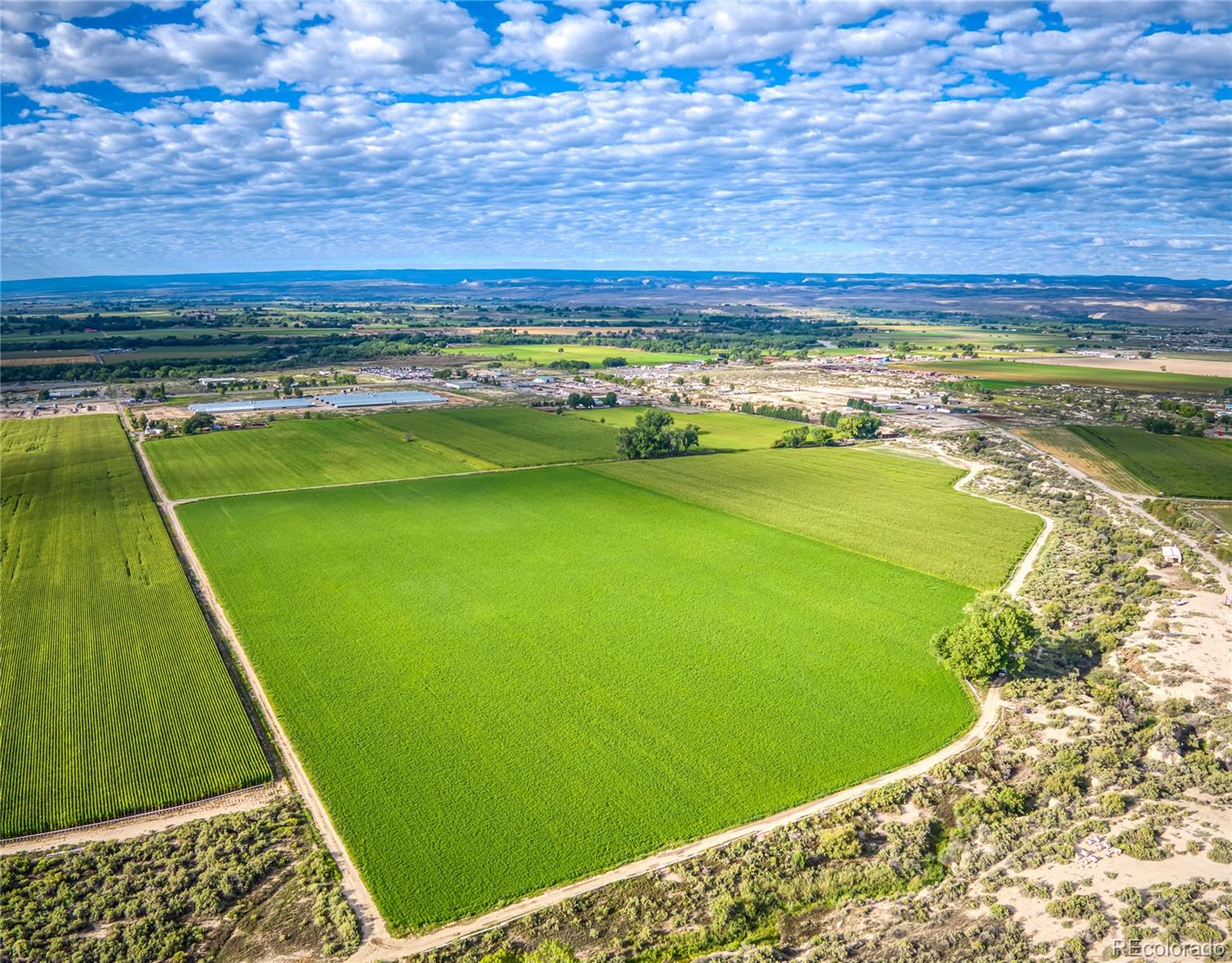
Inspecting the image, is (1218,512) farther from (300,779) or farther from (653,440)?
(300,779)

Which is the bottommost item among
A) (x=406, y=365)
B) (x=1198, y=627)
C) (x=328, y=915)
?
(x=328, y=915)

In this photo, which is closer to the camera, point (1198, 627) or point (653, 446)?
point (1198, 627)

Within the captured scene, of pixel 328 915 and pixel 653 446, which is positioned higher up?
pixel 653 446

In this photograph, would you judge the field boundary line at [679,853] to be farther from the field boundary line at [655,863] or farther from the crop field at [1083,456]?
the crop field at [1083,456]

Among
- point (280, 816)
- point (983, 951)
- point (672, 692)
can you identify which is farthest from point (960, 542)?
point (280, 816)

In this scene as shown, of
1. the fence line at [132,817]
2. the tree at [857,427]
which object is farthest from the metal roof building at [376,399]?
the fence line at [132,817]

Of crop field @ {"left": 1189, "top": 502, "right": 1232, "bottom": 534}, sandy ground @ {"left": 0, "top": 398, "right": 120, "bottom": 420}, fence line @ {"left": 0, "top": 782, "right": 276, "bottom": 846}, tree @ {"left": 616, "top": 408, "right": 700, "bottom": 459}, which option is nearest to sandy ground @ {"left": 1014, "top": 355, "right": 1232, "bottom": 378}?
crop field @ {"left": 1189, "top": 502, "right": 1232, "bottom": 534}

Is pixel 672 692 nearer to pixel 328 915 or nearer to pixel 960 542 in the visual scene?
pixel 328 915

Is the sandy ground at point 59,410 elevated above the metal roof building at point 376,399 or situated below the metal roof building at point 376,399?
below
